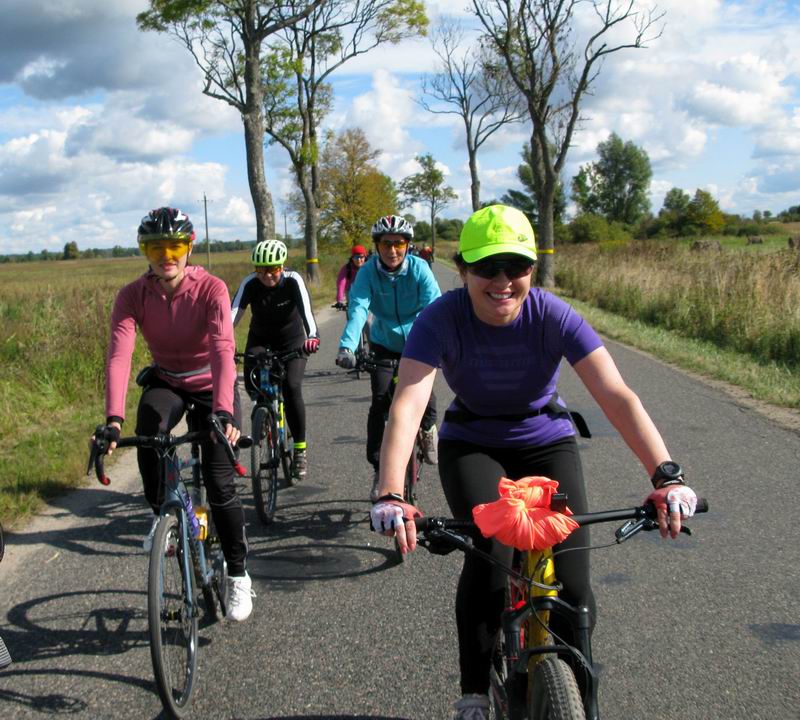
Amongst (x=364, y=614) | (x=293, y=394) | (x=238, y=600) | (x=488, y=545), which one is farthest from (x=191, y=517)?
(x=293, y=394)

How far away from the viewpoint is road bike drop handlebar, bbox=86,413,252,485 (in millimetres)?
3316

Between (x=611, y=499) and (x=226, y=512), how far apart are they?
3.02 meters

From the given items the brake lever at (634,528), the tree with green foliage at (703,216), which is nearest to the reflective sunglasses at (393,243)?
the brake lever at (634,528)

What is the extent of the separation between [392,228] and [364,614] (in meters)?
2.81

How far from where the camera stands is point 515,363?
2951 millimetres

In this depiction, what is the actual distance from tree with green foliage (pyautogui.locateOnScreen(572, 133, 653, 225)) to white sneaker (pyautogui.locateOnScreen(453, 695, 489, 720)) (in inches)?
3531

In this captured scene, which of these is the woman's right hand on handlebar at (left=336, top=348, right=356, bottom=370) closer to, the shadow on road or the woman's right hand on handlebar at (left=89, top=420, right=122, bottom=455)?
the shadow on road

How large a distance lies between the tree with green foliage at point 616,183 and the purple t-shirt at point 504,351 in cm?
8919

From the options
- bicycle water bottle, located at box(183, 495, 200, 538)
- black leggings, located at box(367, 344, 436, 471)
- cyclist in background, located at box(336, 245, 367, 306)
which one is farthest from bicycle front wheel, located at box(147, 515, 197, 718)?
cyclist in background, located at box(336, 245, 367, 306)

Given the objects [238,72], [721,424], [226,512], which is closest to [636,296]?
[721,424]

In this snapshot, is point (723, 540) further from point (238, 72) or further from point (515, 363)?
point (238, 72)

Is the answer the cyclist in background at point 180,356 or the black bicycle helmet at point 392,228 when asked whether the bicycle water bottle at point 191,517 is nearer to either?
the cyclist in background at point 180,356

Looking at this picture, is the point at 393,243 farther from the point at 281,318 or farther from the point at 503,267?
the point at 503,267

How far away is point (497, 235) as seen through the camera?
2688 millimetres
